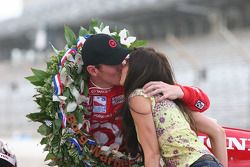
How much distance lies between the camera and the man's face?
305 cm

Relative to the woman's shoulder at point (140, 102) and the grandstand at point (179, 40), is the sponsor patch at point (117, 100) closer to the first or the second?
the woman's shoulder at point (140, 102)

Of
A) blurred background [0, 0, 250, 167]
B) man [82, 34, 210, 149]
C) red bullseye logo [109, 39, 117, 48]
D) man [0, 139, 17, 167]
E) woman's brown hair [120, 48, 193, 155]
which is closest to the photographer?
woman's brown hair [120, 48, 193, 155]

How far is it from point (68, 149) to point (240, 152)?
98cm

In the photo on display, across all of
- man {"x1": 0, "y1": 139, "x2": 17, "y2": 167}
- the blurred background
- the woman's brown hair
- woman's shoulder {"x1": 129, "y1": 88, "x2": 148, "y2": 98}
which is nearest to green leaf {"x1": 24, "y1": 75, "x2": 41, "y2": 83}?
man {"x1": 0, "y1": 139, "x2": 17, "y2": 167}

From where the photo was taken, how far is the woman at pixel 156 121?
256cm

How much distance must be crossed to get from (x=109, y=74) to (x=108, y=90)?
20 centimetres

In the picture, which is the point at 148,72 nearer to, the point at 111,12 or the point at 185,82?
the point at 185,82

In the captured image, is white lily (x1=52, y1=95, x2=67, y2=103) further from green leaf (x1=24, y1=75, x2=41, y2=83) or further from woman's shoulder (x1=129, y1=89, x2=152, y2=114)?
woman's shoulder (x1=129, y1=89, x2=152, y2=114)

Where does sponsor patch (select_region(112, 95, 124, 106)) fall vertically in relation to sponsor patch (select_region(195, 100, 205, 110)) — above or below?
above

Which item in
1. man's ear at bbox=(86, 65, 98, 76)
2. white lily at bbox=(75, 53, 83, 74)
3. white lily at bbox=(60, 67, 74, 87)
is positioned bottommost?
white lily at bbox=(60, 67, 74, 87)

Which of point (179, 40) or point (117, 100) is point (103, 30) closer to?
point (117, 100)

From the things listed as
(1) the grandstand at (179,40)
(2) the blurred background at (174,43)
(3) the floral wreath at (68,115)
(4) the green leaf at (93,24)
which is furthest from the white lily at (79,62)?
(1) the grandstand at (179,40)

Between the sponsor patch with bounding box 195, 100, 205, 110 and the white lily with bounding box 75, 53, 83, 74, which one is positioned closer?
the sponsor patch with bounding box 195, 100, 205, 110

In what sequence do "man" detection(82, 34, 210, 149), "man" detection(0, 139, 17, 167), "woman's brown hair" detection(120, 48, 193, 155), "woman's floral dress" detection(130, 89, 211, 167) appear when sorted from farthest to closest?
"man" detection(0, 139, 17, 167), "man" detection(82, 34, 210, 149), "woman's brown hair" detection(120, 48, 193, 155), "woman's floral dress" detection(130, 89, 211, 167)
